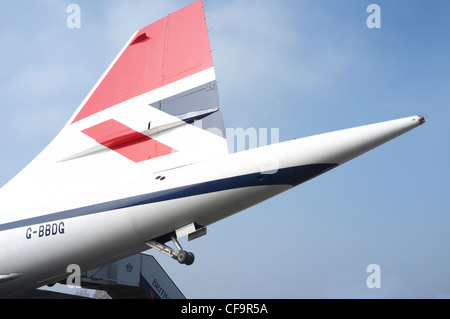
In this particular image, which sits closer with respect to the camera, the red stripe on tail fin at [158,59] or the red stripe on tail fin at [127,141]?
the red stripe on tail fin at [127,141]

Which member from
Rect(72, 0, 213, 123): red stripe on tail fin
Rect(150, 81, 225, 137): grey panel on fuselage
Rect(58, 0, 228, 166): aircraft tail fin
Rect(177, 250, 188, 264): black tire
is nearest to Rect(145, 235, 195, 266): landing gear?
A: Rect(177, 250, 188, 264): black tire

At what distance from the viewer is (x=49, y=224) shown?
34.1ft

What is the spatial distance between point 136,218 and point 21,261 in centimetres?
310

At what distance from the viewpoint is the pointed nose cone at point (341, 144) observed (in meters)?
8.27

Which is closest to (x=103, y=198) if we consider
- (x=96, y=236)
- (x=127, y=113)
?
(x=96, y=236)

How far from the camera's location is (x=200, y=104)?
A: 1052 centimetres

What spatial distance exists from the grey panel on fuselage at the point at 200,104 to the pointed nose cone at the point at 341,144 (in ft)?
6.27

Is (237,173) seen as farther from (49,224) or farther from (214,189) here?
(49,224)

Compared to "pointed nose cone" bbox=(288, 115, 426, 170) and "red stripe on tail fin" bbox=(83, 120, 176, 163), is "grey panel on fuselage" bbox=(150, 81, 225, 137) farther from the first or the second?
"pointed nose cone" bbox=(288, 115, 426, 170)

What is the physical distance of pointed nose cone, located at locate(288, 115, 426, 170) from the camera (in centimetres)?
827

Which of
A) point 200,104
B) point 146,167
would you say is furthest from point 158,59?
point 146,167

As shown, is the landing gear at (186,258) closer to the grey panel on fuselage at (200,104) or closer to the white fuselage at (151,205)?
the white fuselage at (151,205)

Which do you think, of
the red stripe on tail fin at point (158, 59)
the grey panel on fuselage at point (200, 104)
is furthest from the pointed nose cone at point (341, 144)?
the red stripe on tail fin at point (158, 59)

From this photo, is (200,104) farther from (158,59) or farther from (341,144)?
(341,144)
